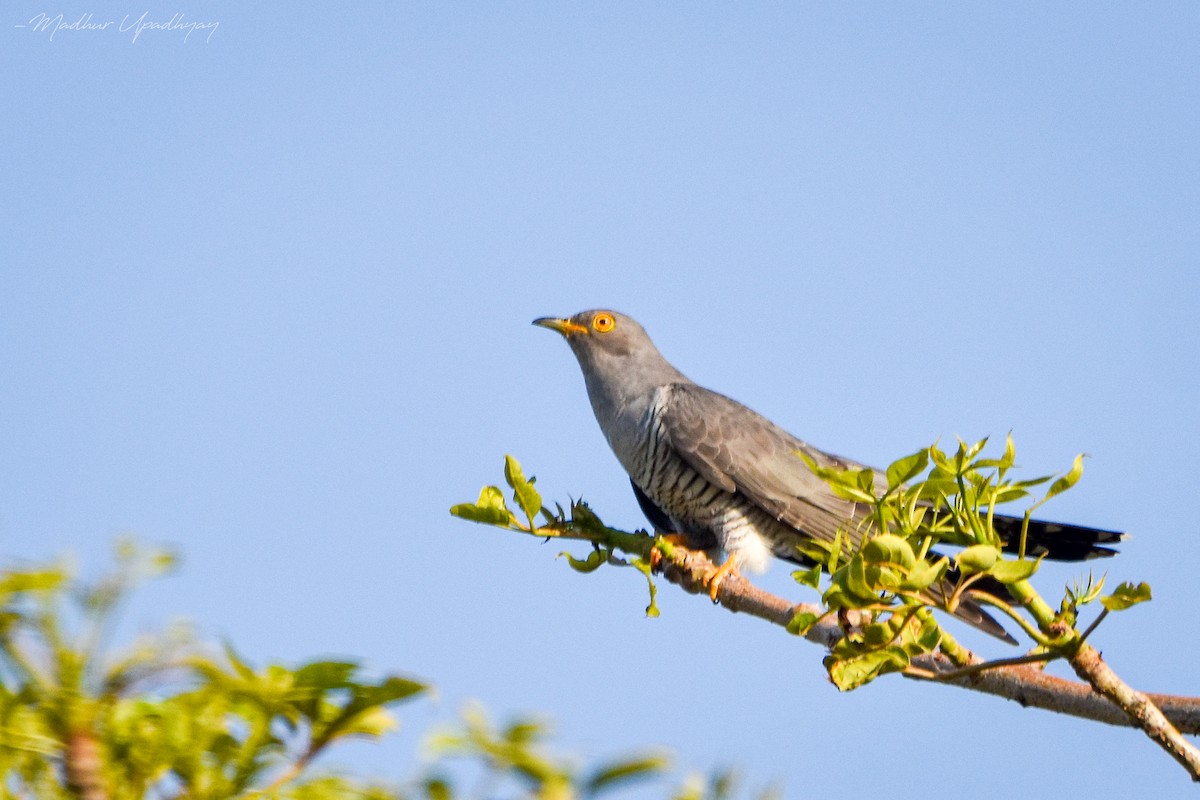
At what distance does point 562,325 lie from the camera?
21.6ft

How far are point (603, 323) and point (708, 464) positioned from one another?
1224 mm

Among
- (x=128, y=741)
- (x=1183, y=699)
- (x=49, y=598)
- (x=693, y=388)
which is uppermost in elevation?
(x=693, y=388)

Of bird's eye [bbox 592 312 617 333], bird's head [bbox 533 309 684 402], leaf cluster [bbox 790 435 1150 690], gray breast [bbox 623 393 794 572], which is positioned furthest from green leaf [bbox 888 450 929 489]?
bird's eye [bbox 592 312 617 333]

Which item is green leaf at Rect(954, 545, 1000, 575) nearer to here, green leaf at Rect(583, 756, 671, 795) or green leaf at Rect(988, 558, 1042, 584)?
green leaf at Rect(988, 558, 1042, 584)

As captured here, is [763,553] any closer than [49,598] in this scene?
No

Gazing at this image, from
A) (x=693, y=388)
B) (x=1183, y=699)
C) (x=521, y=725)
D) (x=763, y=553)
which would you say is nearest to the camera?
(x=521, y=725)

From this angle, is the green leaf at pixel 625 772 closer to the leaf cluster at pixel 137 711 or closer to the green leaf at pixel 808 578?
the leaf cluster at pixel 137 711

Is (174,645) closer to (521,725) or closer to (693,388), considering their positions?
(521,725)

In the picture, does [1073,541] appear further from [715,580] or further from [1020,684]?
[1020,684]

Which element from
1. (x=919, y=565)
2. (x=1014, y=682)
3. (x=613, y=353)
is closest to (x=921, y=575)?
(x=919, y=565)

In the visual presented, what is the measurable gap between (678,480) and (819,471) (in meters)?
3.98

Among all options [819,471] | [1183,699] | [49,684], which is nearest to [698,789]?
[49,684]

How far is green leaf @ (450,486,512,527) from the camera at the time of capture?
2.78m

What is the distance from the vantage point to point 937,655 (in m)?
2.34
